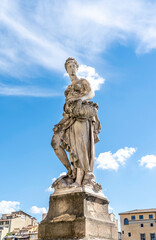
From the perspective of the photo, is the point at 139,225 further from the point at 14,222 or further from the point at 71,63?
the point at 71,63

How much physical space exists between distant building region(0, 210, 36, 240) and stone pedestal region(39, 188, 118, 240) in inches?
2772

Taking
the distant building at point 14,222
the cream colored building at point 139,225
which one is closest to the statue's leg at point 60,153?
the distant building at point 14,222

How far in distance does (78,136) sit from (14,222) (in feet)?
245

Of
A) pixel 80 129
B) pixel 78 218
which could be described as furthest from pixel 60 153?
pixel 78 218

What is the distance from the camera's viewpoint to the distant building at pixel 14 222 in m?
71.2

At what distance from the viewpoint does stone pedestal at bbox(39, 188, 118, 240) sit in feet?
19.3

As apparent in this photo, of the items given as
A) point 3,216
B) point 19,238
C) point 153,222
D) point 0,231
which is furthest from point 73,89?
point 3,216

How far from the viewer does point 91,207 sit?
6.37 metres

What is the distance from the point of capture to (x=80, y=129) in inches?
285

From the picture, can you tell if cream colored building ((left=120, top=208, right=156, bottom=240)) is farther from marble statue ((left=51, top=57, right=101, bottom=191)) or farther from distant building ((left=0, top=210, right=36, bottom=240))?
marble statue ((left=51, top=57, right=101, bottom=191))

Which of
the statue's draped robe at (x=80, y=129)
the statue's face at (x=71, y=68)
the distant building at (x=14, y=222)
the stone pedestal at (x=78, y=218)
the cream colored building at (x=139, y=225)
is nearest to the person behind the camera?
the stone pedestal at (x=78, y=218)

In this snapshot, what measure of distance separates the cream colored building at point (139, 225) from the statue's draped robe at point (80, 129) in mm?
76785

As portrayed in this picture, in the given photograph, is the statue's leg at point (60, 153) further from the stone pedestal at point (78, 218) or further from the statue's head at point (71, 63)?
the statue's head at point (71, 63)

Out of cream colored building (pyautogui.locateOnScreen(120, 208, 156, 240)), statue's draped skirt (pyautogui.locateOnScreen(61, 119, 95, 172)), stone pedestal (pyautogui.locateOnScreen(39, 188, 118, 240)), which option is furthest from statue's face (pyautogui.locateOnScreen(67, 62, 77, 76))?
cream colored building (pyautogui.locateOnScreen(120, 208, 156, 240))
